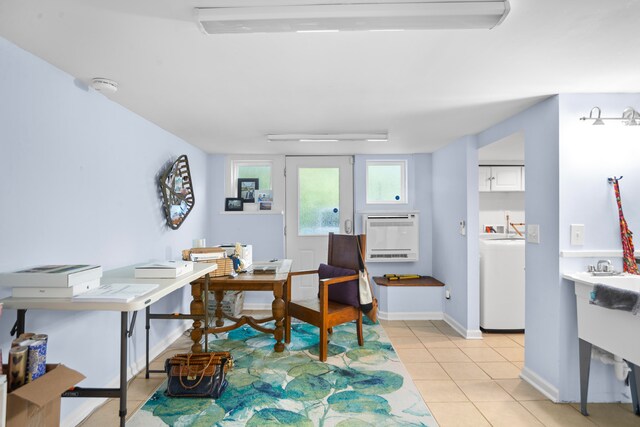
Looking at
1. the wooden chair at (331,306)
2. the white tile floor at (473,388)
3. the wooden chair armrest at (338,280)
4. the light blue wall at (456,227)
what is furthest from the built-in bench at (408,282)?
the wooden chair armrest at (338,280)

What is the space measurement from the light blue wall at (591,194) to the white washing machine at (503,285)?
1.41 meters

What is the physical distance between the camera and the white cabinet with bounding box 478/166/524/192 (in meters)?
4.84

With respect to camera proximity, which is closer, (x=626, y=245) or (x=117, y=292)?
(x=117, y=292)

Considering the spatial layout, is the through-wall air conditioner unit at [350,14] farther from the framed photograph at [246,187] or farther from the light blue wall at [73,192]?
the framed photograph at [246,187]

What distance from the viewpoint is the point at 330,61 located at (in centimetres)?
194

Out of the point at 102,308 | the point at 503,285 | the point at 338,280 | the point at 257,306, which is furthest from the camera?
the point at 257,306

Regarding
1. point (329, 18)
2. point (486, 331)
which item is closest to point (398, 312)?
point (486, 331)

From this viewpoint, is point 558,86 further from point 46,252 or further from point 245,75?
point 46,252

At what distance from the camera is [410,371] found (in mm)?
2965

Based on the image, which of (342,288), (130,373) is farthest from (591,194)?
(130,373)

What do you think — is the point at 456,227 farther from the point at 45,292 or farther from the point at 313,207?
the point at 45,292

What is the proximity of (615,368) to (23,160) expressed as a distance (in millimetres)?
3806

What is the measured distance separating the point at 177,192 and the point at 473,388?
3152 mm

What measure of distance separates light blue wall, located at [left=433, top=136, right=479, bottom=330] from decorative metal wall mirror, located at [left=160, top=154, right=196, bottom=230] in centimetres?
298
